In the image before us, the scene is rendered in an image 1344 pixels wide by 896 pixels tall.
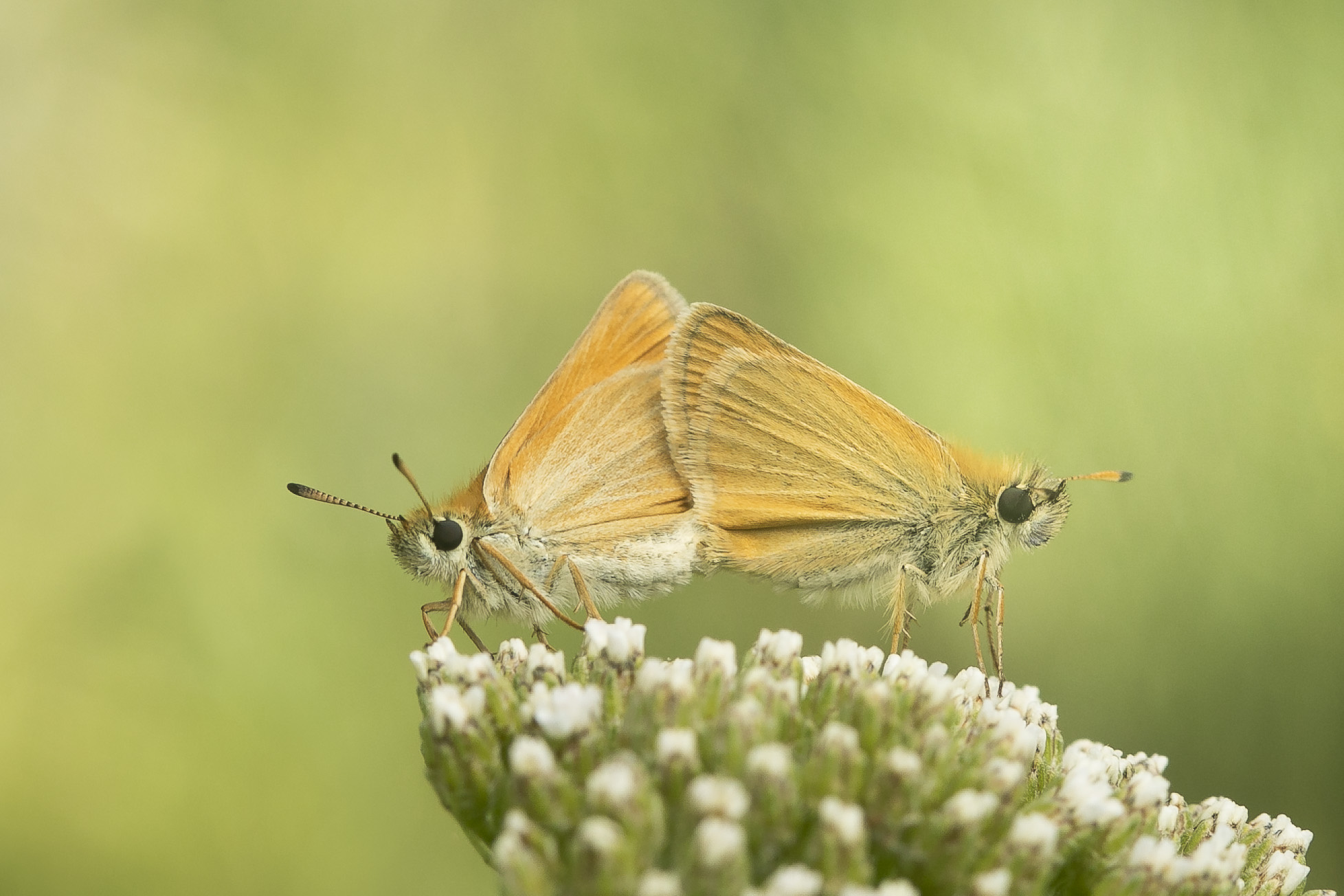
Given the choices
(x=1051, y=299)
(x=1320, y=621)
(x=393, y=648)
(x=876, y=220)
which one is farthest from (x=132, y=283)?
(x=1320, y=621)

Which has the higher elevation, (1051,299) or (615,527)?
(1051,299)

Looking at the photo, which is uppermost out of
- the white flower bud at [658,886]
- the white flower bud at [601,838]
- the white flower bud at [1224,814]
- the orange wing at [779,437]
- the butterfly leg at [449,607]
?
the orange wing at [779,437]

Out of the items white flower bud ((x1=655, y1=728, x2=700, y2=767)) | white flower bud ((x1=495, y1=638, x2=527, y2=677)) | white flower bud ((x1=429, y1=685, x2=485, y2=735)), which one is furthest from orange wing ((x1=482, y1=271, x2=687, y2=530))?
white flower bud ((x1=655, y1=728, x2=700, y2=767))

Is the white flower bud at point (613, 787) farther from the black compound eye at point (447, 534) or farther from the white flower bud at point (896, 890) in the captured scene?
the black compound eye at point (447, 534)

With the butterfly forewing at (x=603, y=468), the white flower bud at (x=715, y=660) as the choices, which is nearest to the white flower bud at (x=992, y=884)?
the white flower bud at (x=715, y=660)

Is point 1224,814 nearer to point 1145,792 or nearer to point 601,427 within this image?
point 1145,792

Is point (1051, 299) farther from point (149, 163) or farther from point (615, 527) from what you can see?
point (149, 163)
